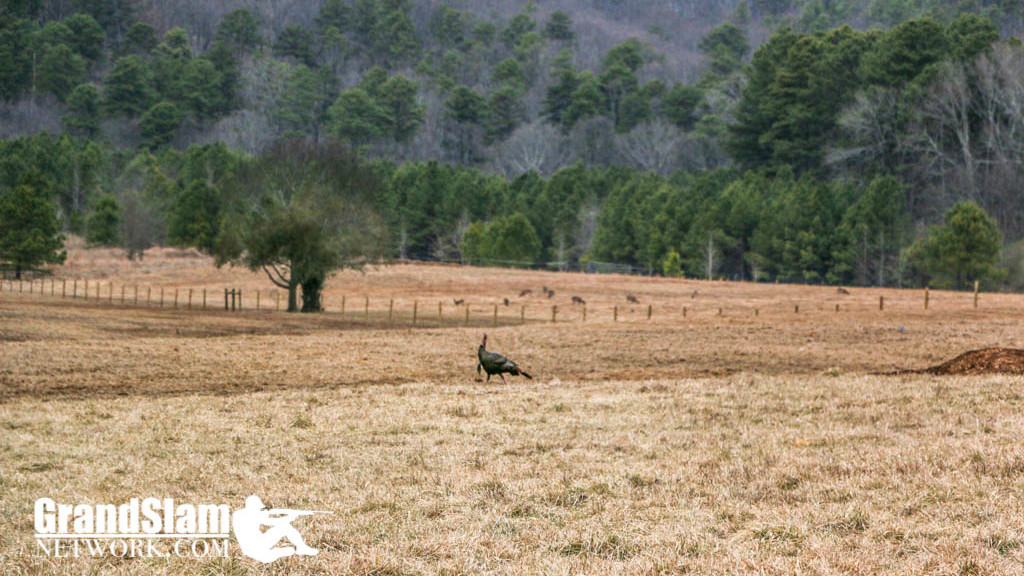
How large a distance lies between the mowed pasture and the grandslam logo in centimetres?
24

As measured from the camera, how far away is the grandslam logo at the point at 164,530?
9.48 meters

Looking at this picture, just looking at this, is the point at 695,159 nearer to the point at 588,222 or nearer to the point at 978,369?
the point at 588,222

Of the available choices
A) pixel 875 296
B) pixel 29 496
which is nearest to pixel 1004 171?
pixel 875 296

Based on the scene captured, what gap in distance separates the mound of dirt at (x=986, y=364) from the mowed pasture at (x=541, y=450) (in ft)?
7.30

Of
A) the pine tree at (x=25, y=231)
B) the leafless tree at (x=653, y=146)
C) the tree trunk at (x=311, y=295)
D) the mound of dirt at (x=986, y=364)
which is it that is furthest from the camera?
the leafless tree at (x=653, y=146)

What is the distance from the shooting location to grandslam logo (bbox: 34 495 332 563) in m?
9.48

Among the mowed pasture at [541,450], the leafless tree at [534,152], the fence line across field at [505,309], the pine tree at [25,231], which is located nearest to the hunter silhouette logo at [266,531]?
the mowed pasture at [541,450]

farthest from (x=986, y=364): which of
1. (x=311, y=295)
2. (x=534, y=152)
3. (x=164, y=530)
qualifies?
(x=534, y=152)

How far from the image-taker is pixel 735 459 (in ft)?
44.8

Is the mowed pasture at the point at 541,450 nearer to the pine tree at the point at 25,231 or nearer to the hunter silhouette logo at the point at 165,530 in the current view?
the hunter silhouette logo at the point at 165,530

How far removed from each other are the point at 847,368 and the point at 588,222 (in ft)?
292

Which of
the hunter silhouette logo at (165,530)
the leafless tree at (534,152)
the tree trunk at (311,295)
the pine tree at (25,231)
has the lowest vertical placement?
the hunter silhouette logo at (165,530)

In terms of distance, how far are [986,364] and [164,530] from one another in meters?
21.3

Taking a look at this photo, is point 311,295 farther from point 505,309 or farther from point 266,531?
point 266,531
